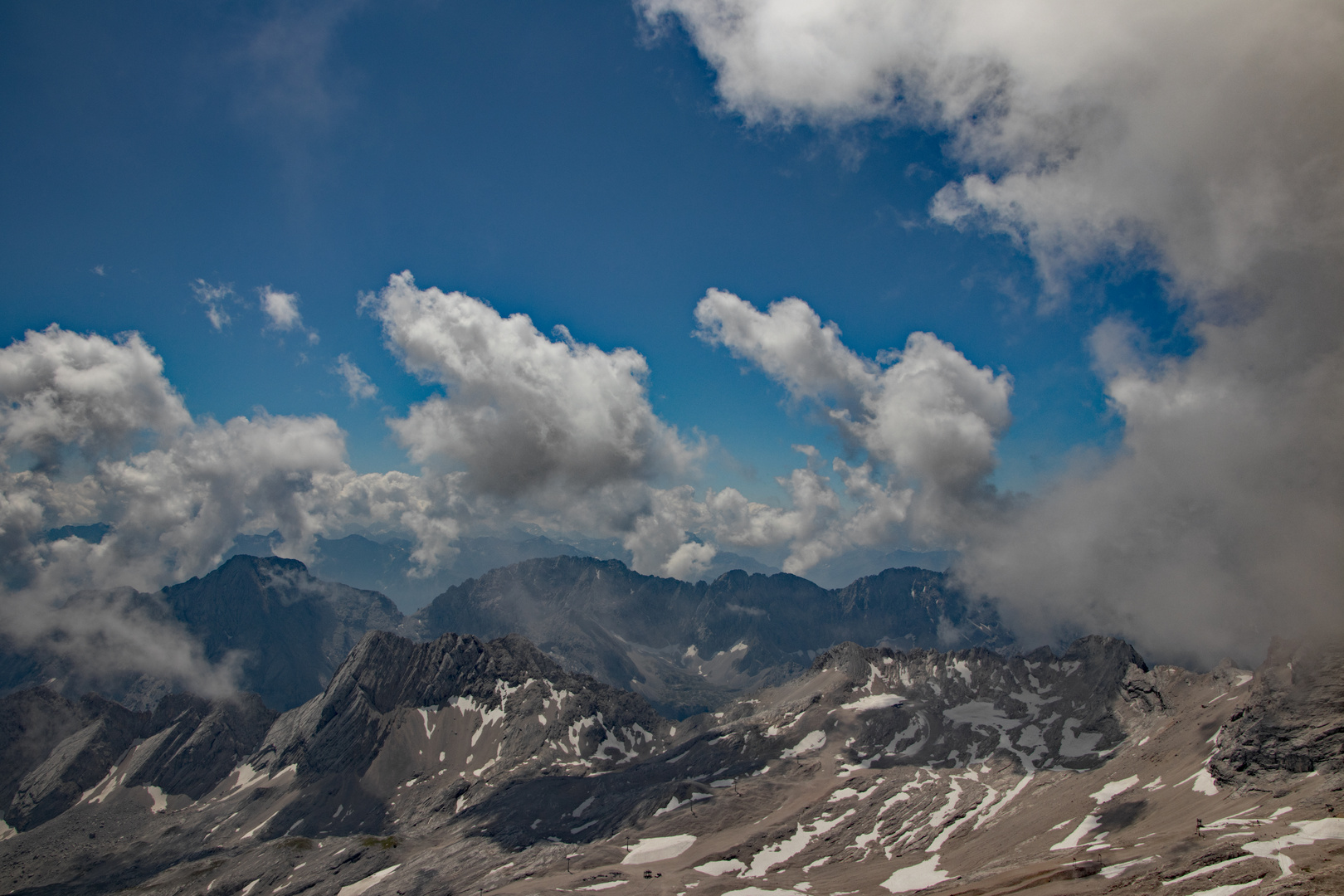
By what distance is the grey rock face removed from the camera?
116m

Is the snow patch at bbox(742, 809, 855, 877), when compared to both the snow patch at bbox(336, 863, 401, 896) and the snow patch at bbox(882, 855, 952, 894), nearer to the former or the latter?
the snow patch at bbox(882, 855, 952, 894)

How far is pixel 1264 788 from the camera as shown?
115500 millimetres

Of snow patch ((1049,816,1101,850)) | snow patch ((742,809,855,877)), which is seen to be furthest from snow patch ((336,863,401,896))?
snow patch ((1049,816,1101,850))

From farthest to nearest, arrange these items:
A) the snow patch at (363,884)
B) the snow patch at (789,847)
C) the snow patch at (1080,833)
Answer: the snow patch at (363,884)
the snow patch at (789,847)
the snow patch at (1080,833)

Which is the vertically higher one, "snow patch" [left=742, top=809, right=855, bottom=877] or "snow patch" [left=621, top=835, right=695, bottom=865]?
"snow patch" [left=621, top=835, right=695, bottom=865]

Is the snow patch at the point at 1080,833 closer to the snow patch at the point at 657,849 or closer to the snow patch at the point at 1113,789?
the snow patch at the point at 1113,789

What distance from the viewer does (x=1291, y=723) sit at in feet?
403

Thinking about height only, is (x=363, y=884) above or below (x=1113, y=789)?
below

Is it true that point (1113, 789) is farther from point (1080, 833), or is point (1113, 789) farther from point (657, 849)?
point (657, 849)

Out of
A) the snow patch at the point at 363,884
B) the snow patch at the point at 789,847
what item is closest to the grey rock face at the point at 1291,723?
the snow patch at the point at 789,847

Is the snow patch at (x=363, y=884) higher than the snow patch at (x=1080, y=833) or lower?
higher

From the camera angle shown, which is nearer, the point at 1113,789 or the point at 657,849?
the point at 1113,789

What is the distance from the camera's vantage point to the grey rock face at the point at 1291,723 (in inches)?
4582

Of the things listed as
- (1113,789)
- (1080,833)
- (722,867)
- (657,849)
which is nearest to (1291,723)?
(1113,789)
